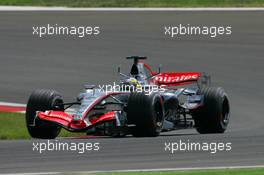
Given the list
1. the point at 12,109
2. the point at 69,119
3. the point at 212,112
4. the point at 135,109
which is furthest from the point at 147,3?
the point at 135,109

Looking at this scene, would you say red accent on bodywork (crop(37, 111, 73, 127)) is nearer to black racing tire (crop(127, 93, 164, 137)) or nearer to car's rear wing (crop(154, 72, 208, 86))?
black racing tire (crop(127, 93, 164, 137))

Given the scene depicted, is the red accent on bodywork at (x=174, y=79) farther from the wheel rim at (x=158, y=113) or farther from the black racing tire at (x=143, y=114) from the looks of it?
the black racing tire at (x=143, y=114)

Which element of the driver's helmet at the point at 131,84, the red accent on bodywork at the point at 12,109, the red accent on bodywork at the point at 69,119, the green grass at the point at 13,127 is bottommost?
the green grass at the point at 13,127

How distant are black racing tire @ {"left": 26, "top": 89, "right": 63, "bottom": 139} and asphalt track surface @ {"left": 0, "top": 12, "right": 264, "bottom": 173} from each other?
504 mm

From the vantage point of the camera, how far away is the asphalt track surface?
17.4 m

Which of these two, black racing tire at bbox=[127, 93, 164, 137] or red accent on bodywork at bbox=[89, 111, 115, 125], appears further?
red accent on bodywork at bbox=[89, 111, 115, 125]

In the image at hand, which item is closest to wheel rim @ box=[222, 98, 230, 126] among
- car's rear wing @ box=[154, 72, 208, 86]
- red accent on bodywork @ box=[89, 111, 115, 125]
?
car's rear wing @ box=[154, 72, 208, 86]

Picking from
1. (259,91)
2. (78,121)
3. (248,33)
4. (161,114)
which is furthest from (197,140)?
(248,33)

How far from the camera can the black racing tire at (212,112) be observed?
68.8 ft

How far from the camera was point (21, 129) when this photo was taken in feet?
71.9

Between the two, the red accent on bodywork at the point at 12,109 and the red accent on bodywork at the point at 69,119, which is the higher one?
the red accent on bodywork at the point at 69,119

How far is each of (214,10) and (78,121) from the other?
20282mm

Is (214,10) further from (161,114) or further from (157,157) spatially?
(157,157)

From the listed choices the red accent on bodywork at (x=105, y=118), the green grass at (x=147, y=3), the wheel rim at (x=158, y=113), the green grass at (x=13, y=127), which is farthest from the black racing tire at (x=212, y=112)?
the green grass at (x=147, y=3)
